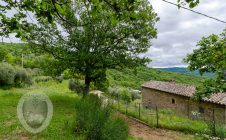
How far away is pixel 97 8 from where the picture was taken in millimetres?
2502

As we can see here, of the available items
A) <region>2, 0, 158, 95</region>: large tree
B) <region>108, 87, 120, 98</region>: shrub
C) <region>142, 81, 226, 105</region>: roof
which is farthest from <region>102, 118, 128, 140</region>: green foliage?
<region>108, 87, 120, 98</region>: shrub

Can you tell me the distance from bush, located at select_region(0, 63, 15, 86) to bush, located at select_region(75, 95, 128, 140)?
53.6ft

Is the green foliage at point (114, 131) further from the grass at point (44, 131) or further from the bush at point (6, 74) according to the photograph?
the bush at point (6, 74)

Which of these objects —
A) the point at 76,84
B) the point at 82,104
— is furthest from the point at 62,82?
the point at 82,104

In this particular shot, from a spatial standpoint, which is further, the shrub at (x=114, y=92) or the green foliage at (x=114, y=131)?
the shrub at (x=114, y=92)

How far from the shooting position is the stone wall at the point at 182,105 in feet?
74.4

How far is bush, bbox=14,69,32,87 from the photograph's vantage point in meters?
25.2

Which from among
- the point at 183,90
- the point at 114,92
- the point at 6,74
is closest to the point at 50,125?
the point at 6,74

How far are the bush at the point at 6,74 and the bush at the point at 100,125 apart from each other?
16.3 meters

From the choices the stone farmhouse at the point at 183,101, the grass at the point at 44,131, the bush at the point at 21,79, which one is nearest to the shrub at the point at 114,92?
the stone farmhouse at the point at 183,101

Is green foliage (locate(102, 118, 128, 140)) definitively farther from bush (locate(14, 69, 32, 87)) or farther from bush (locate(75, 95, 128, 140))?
bush (locate(14, 69, 32, 87))

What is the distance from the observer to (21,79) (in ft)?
84.8

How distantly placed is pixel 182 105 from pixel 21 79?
57.3ft

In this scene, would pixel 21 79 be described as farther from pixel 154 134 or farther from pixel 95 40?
pixel 154 134
